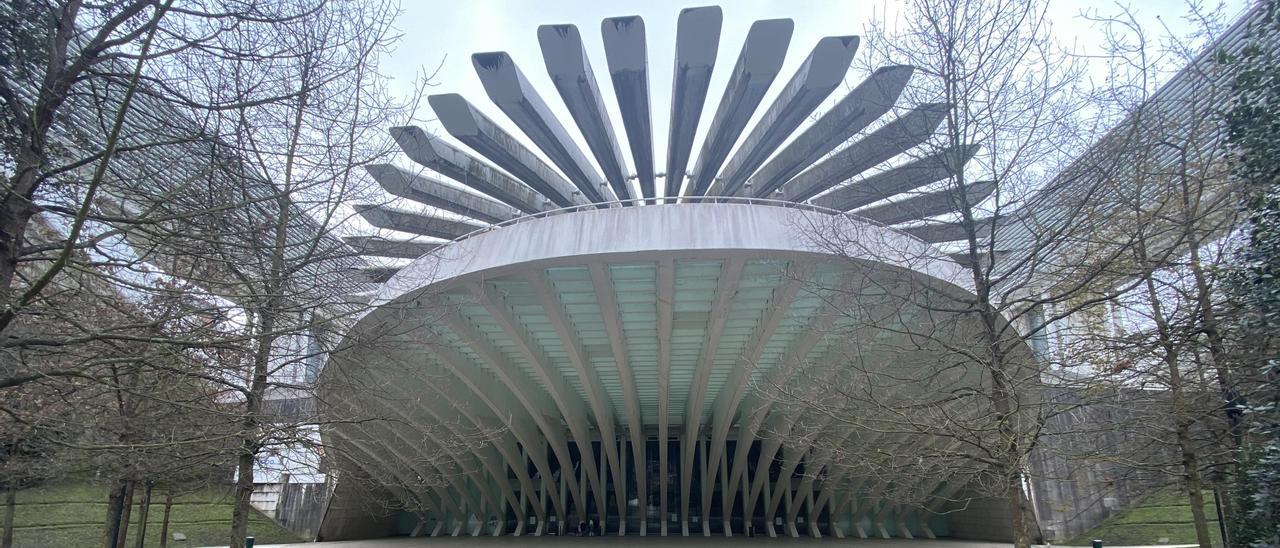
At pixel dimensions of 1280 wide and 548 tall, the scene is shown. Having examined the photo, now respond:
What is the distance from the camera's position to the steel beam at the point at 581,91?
19.7 m

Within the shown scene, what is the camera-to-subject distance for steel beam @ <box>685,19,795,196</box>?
754 inches

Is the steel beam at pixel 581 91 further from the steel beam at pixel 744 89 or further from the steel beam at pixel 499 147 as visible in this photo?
the steel beam at pixel 744 89

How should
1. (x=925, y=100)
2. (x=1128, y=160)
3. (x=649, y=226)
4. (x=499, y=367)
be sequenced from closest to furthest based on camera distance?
1. (x=1128, y=160)
2. (x=925, y=100)
3. (x=649, y=226)
4. (x=499, y=367)

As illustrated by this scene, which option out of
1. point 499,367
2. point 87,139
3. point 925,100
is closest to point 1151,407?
point 925,100

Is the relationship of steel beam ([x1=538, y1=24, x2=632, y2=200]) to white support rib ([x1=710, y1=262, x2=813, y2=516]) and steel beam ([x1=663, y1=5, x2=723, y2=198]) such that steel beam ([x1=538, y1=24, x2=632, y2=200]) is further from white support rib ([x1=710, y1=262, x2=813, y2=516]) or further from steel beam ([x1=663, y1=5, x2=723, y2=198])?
white support rib ([x1=710, y1=262, x2=813, y2=516])

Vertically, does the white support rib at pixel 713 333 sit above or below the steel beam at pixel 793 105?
below

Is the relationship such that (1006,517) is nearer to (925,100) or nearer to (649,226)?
(649,226)

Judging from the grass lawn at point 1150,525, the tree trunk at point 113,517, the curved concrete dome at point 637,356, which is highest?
the curved concrete dome at point 637,356

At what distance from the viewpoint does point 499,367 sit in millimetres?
18125

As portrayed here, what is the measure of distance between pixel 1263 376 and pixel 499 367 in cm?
1535

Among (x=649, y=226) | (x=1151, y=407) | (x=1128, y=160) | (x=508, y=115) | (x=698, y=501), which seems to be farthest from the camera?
(x=698, y=501)

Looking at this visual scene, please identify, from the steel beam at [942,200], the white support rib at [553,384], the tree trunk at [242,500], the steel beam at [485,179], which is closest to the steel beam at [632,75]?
the steel beam at [485,179]

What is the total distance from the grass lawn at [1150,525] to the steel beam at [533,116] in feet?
65.9

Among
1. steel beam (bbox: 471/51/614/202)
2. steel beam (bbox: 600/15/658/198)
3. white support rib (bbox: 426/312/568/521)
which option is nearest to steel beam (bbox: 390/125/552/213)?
steel beam (bbox: 471/51/614/202)
